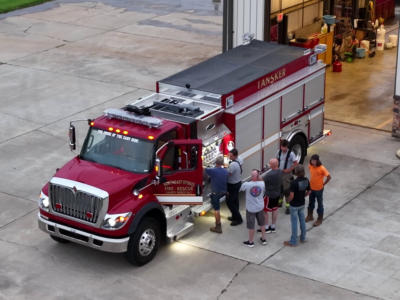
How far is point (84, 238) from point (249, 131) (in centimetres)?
396

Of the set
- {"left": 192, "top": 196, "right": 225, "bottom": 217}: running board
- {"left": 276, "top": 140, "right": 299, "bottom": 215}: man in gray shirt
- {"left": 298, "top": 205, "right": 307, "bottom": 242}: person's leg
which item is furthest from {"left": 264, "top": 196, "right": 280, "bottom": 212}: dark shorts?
{"left": 276, "top": 140, "right": 299, "bottom": 215}: man in gray shirt

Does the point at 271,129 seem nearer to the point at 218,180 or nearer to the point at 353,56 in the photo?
the point at 218,180

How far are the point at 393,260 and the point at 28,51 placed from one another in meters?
16.6

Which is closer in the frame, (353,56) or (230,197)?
(230,197)

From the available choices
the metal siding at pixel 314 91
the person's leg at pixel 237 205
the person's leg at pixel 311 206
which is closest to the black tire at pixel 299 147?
the metal siding at pixel 314 91

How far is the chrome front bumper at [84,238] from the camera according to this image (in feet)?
42.1

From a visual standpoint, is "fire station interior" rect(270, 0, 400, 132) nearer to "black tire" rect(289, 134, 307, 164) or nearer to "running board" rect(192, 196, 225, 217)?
"black tire" rect(289, 134, 307, 164)

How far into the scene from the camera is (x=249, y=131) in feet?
50.2

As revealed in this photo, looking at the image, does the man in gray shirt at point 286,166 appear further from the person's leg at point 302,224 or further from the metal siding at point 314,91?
the metal siding at point 314,91

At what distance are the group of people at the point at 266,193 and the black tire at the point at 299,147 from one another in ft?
6.62

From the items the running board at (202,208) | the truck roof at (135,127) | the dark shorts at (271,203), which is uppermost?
the truck roof at (135,127)

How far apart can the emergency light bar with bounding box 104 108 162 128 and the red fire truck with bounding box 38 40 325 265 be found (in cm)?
2

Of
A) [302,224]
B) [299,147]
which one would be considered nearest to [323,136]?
[299,147]

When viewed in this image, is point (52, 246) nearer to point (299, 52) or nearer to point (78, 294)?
point (78, 294)
